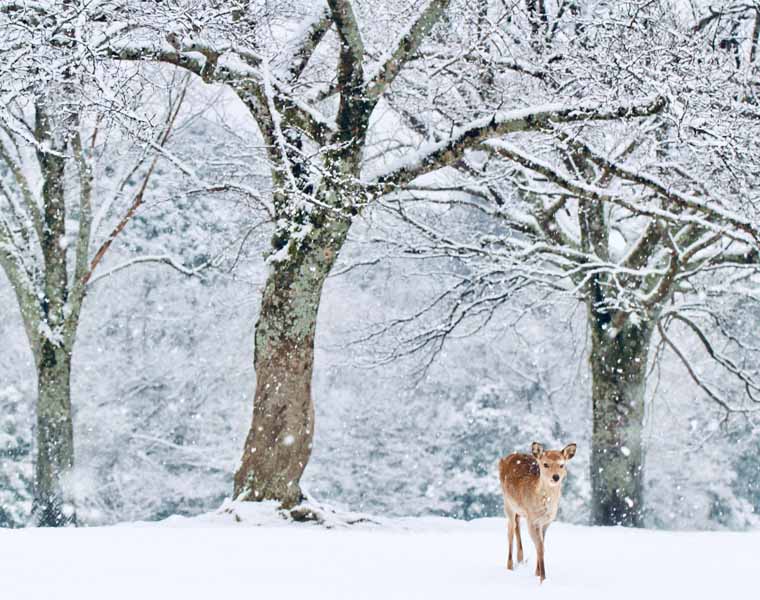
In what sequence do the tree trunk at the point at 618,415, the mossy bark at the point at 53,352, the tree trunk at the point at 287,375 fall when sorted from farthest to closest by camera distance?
the tree trunk at the point at 618,415, the mossy bark at the point at 53,352, the tree trunk at the point at 287,375

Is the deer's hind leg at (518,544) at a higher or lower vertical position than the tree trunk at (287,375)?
lower

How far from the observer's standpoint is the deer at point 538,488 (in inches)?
192

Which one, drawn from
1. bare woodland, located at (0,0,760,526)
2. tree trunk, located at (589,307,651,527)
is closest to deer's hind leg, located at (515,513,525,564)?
Answer: bare woodland, located at (0,0,760,526)

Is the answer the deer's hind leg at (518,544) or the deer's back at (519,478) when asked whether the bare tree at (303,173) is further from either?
the deer's hind leg at (518,544)

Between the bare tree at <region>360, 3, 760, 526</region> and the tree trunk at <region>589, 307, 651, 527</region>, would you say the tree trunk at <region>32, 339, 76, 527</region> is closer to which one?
the bare tree at <region>360, 3, 760, 526</region>

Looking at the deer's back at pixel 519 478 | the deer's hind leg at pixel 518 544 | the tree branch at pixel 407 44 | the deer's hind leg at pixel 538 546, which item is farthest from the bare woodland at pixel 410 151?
the deer's hind leg at pixel 538 546

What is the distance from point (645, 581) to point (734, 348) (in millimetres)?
20289

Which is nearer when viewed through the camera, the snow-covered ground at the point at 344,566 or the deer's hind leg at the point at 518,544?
the snow-covered ground at the point at 344,566

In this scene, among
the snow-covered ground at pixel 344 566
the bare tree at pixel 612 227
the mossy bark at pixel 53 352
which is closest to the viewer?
the snow-covered ground at pixel 344 566

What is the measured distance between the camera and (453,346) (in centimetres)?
2511

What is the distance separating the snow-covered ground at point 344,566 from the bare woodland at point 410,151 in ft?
7.94

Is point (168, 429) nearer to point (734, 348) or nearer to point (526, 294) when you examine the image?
point (526, 294)

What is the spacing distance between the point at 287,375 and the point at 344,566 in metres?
3.85

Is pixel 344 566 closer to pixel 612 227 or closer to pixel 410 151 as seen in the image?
pixel 410 151
